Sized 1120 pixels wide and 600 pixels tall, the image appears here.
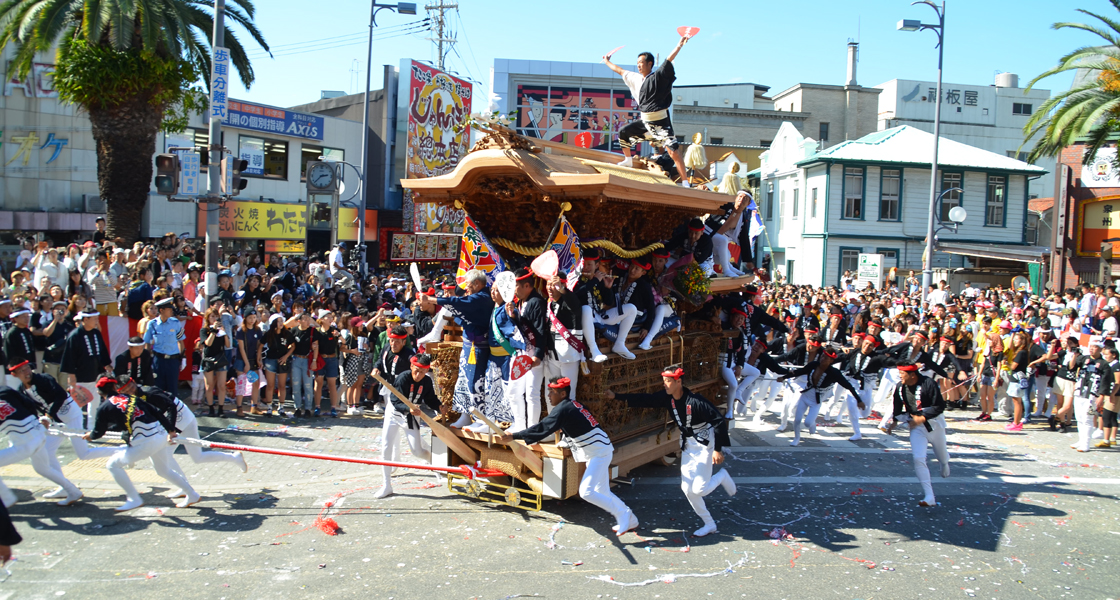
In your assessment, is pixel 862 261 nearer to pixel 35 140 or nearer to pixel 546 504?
pixel 546 504

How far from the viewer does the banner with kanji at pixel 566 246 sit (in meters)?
7.74

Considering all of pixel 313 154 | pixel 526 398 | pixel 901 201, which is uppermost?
pixel 313 154

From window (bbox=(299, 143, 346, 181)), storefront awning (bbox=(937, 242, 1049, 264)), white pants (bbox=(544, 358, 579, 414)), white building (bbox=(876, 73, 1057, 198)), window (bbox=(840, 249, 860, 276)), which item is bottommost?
white pants (bbox=(544, 358, 579, 414))

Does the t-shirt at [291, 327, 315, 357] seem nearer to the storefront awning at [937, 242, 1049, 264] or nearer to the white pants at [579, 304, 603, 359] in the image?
the white pants at [579, 304, 603, 359]

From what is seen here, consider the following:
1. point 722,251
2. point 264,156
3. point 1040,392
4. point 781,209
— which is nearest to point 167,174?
point 722,251

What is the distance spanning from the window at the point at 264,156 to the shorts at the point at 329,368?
17.0 m

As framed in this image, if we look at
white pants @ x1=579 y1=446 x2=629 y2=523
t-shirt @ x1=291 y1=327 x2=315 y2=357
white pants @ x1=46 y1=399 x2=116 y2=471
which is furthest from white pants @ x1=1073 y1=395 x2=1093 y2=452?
white pants @ x1=46 y1=399 x2=116 y2=471

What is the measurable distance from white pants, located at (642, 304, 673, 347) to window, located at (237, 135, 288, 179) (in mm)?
22016

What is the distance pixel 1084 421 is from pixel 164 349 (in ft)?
43.9

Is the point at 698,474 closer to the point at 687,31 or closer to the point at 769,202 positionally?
the point at 687,31

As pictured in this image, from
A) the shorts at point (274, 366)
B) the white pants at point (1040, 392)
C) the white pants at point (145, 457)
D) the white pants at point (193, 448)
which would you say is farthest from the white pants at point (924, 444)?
the shorts at point (274, 366)

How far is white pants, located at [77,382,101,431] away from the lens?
9905 mm

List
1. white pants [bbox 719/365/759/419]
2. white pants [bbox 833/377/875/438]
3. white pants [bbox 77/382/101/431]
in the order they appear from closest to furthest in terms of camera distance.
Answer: white pants [bbox 77/382/101/431]
white pants [bbox 719/365/759/419]
white pants [bbox 833/377/875/438]

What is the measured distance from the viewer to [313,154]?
30.5 m
